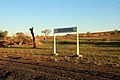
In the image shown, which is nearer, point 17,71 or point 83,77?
point 83,77

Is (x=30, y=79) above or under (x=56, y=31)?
under

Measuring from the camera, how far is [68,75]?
13.7m

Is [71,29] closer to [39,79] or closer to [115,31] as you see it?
[39,79]

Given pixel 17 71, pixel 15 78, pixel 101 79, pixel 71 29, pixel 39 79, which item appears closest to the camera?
pixel 101 79

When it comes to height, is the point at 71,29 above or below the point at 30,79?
above

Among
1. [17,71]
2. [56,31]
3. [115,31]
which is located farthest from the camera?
[115,31]

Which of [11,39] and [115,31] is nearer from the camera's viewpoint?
[11,39]

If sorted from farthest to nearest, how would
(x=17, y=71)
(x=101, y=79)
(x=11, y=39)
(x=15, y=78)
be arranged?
(x=11, y=39) → (x=17, y=71) → (x=15, y=78) → (x=101, y=79)

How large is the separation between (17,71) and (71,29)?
11977 mm

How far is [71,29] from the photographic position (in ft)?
88.9

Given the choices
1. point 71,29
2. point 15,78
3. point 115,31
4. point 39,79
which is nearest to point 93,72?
point 39,79

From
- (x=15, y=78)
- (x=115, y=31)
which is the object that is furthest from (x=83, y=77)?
(x=115, y=31)

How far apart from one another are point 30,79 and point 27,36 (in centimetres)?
4542

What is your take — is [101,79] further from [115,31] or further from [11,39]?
[115,31]
